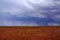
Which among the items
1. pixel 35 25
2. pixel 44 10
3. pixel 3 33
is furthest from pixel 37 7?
pixel 3 33

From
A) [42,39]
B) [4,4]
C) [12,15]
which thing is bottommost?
[42,39]

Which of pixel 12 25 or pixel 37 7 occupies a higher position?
pixel 37 7

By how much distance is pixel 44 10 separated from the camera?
Result: 3.61 feet

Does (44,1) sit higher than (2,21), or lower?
higher

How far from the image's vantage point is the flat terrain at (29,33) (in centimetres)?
105

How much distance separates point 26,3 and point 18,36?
348mm

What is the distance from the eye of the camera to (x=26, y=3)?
1.11m

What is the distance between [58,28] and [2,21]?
22.7 inches

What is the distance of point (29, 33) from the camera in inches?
41.8

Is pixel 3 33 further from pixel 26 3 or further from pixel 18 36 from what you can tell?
pixel 26 3

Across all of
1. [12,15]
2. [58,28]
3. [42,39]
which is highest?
[12,15]

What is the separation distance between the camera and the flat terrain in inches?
41.4

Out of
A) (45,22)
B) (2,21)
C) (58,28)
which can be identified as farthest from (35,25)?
(2,21)

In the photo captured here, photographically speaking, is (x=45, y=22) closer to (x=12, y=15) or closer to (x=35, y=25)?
(x=35, y=25)
